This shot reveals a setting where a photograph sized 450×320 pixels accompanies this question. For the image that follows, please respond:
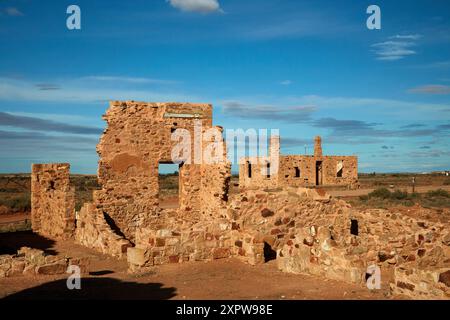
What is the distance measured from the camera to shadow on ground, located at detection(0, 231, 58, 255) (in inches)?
597

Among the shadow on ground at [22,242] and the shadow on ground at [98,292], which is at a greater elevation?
the shadow on ground at [98,292]

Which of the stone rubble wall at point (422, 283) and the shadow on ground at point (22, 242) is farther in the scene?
the shadow on ground at point (22, 242)

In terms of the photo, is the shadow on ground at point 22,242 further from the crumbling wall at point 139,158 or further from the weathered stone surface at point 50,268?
the weathered stone surface at point 50,268

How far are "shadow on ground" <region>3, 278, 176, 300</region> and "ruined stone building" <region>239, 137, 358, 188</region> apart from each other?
24800 mm

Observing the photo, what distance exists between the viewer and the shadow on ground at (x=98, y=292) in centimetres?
763

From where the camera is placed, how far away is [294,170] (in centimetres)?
3391

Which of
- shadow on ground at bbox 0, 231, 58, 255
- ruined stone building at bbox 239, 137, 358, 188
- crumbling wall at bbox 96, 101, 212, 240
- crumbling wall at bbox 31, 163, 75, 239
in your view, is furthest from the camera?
ruined stone building at bbox 239, 137, 358, 188

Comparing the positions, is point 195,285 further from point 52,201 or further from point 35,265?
point 52,201

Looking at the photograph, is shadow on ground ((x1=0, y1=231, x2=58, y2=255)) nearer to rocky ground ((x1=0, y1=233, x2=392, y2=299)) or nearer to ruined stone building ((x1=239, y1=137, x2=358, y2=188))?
rocky ground ((x1=0, y1=233, x2=392, y2=299))

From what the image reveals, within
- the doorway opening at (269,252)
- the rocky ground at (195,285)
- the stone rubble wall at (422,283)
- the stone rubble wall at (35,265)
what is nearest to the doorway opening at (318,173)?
the doorway opening at (269,252)

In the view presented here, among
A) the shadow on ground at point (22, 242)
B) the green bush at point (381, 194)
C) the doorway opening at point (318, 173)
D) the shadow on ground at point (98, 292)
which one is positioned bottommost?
the shadow on ground at point (22, 242)

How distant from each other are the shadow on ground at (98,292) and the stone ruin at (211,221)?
47.5 inches

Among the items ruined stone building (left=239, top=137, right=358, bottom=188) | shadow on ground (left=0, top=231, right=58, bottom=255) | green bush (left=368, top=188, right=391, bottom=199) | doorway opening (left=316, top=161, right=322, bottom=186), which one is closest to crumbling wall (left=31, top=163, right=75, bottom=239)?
shadow on ground (left=0, top=231, right=58, bottom=255)
